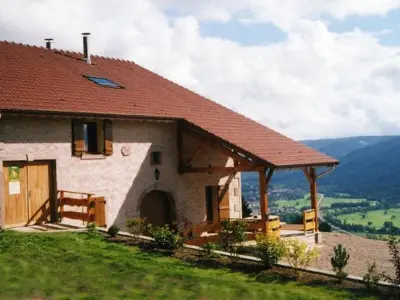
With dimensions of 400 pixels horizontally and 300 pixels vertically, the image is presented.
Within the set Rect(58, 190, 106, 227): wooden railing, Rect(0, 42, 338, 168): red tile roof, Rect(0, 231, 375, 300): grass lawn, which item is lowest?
Rect(0, 231, 375, 300): grass lawn

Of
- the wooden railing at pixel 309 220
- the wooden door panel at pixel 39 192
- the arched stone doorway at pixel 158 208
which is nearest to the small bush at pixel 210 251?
the wooden door panel at pixel 39 192

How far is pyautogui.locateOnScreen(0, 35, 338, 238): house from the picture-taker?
1639 centimetres

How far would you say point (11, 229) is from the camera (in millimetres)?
15531

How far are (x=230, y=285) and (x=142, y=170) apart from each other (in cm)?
988

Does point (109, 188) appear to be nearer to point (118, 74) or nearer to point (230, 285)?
point (118, 74)

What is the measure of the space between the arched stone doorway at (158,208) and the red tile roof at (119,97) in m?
3.45

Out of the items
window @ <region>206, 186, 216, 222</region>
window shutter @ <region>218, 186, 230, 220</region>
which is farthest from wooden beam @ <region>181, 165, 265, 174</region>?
window shutter @ <region>218, 186, 230, 220</region>

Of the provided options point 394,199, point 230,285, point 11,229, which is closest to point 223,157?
point 11,229

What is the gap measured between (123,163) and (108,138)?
127cm

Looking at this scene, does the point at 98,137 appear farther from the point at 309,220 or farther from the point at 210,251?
the point at 309,220

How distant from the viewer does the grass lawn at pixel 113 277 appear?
32.2 ft

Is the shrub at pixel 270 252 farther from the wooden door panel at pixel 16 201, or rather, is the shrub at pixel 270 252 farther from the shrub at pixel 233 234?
the wooden door panel at pixel 16 201

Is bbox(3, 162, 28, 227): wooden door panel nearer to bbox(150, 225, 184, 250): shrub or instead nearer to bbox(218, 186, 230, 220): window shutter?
bbox(150, 225, 184, 250): shrub

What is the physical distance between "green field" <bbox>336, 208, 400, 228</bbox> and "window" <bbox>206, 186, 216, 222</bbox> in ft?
291
